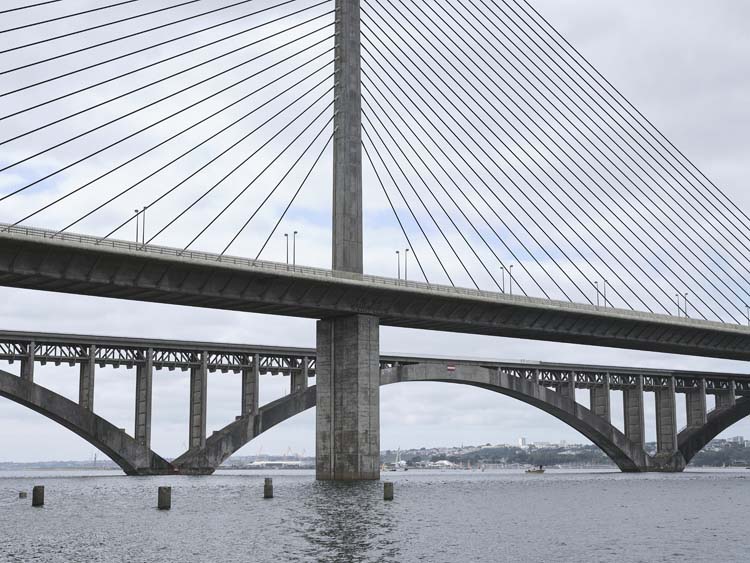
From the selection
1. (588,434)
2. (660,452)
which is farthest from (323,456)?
(660,452)

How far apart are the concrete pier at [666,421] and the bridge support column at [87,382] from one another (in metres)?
79.7

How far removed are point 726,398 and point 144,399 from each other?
8936 centimetres

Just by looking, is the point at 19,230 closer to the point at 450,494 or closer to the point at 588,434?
the point at 450,494

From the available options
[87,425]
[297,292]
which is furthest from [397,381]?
[297,292]

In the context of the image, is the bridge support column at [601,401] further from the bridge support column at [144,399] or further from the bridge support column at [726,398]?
the bridge support column at [144,399]

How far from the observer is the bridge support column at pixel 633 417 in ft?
466

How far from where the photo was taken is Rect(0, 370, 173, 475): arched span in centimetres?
9612

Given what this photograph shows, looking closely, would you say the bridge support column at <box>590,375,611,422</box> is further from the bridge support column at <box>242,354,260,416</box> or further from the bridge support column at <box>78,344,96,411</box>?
the bridge support column at <box>78,344,96,411</box>

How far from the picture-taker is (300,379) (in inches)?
4552

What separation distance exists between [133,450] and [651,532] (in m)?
72.1

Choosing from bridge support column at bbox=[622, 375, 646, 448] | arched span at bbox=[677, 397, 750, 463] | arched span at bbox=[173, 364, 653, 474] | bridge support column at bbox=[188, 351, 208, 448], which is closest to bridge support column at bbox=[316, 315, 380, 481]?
bridge support column at bbox=[188, 351, 208, 448]

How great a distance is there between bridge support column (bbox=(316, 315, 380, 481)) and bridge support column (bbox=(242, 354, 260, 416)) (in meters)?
26.4

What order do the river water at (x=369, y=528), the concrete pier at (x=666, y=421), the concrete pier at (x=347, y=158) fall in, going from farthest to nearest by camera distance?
the concrete pier at (x=666, y=421)
the concrete pier at (x=347, y=158)
the river water at (x=369, y=528)

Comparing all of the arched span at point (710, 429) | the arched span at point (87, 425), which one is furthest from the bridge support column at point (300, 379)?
the arched span at point (710, 429)
